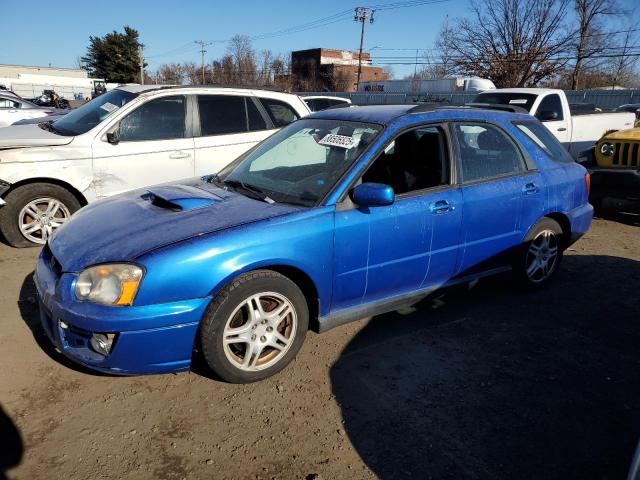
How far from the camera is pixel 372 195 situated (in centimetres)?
305

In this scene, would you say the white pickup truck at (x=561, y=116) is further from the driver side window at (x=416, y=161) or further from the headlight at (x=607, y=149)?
the driver side window at (x=416, y=161)

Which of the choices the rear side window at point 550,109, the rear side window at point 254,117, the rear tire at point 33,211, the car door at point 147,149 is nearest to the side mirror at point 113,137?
the car door at point 147,149

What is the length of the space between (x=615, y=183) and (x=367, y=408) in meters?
6.10

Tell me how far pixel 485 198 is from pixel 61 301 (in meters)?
3.05

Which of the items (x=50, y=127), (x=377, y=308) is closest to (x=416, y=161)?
(x=377, y=308)

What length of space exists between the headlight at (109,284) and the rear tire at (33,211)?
A: 3.09 metres

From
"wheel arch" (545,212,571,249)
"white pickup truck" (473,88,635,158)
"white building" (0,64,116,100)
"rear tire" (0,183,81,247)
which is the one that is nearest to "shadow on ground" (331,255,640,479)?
"wheel arch" (545,212,571,249)

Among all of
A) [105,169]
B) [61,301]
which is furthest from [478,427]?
[105,169]

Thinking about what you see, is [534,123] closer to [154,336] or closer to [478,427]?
[478,427]

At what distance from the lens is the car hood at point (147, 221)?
9.11 ft

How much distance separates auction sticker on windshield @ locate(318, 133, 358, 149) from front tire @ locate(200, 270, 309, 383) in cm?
113

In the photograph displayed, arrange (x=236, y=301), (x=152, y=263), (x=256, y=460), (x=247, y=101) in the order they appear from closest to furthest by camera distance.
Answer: (x=256, y=460), (x=152, y=263), (x=236, y=301), (x=247, y=101)

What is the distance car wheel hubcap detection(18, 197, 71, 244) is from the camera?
522 cm

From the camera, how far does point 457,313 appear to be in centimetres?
412
